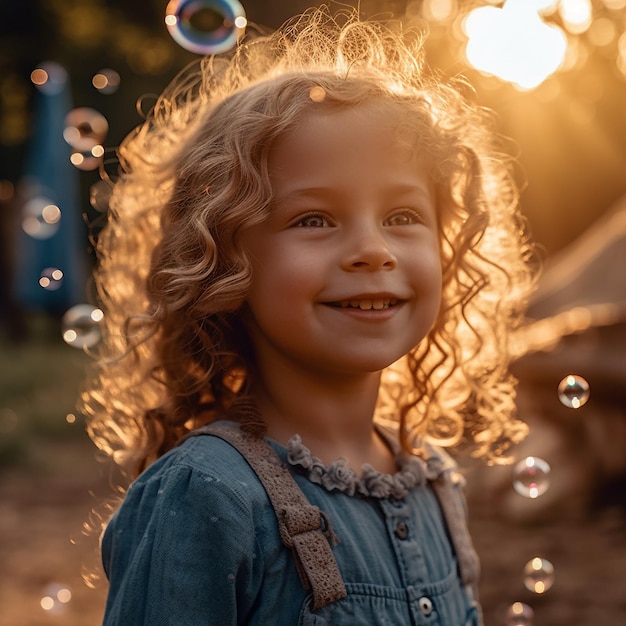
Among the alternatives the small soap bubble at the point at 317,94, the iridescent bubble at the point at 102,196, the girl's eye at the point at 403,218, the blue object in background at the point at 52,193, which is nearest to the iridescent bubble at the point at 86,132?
the iridescent bubble at the point at 102,196

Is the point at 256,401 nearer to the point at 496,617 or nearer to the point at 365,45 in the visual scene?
the point at 365,45

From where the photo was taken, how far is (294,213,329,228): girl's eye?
5.02 feet

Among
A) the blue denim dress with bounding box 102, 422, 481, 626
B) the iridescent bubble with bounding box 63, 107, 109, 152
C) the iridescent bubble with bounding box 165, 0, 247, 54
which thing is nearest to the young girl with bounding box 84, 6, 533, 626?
the blue denim dress with bounding box 102, 422, 481, 626

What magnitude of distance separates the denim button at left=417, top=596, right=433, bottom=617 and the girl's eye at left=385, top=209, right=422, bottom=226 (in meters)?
0.61

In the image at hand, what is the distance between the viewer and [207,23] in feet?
7.66

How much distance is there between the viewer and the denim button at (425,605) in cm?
152

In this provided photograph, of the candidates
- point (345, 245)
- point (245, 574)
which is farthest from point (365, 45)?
point (245, 574)

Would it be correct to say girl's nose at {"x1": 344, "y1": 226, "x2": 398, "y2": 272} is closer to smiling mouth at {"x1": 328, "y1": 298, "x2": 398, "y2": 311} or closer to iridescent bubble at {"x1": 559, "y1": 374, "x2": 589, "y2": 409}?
smiling mouth at {"x1": 328, "y1": 298, "x2": 398, "y2": 311}

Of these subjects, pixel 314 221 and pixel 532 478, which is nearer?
pixel 314 221

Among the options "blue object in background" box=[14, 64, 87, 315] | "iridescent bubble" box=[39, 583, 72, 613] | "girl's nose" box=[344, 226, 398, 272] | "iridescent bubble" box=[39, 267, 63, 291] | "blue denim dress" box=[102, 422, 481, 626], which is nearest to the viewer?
"blue denim dress" box=[102, 422, 481, 626]

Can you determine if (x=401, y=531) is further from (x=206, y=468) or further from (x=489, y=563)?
(x=489, y=563)

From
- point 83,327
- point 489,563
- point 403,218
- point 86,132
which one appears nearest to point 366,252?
point 403,218

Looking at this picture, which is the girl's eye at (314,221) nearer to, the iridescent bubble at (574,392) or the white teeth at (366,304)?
the white teeth at (366,304)

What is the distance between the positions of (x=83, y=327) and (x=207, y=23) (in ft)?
2.63
